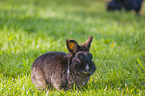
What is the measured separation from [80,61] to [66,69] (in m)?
0.28

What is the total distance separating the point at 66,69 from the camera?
8.23 ft

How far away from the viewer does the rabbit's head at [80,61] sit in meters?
2.33

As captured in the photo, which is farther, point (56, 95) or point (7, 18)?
point (7, 18)

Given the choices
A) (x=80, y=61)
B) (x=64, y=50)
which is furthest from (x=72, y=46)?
(x=64, y=50)

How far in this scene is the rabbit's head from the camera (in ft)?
7.64

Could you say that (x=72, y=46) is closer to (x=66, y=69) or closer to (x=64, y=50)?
(x=66, y=69)

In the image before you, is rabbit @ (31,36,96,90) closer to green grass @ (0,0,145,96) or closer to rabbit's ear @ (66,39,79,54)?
rabbit's ear @ (66,39,79,54)

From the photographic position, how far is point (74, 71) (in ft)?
7.89

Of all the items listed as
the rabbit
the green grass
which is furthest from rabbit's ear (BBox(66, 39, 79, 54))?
the green grass

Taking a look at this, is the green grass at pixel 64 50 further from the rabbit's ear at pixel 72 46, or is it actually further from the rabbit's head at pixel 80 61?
the rabbit's ear at pixel 72 46

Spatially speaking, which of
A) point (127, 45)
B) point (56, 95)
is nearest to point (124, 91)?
point (56, 95)

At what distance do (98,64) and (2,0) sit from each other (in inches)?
293

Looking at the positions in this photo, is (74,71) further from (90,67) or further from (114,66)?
(114,66)

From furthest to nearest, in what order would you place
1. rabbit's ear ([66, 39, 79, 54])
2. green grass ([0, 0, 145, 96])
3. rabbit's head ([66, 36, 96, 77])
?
green grass ([0, 0, 145, 96]) → rabbit's ear ([66, 39, 79, 54]) → rabbit's head ([66, 36, 96, 77])
